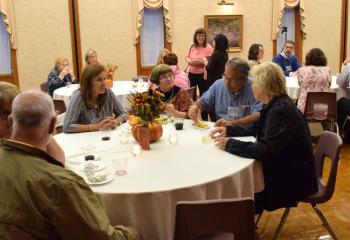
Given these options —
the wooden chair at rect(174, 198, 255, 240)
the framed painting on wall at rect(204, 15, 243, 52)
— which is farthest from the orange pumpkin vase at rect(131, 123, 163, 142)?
the framed painting on wall at rect(204, 15, 243, 52)

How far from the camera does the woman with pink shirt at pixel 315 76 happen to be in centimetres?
576

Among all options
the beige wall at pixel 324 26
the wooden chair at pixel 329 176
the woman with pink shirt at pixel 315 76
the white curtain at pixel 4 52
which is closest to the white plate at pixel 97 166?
the wooden chair at pixel 329 176

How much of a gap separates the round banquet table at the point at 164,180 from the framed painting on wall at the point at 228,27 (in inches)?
266

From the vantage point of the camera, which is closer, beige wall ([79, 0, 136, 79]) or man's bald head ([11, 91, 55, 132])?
man's bald head ([11, 91, 55, 132])

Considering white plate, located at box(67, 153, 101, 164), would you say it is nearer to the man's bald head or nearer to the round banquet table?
the round banquet table

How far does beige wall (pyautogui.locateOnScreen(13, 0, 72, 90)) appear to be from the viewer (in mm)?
8422

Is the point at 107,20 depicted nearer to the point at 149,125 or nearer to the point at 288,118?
the point at 149,125

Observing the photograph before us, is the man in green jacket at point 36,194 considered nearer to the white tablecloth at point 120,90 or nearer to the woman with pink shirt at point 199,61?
the white tablecloth at point 120,90

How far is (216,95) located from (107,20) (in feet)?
18.0

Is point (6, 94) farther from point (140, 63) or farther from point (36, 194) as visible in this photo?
point (140, 63)

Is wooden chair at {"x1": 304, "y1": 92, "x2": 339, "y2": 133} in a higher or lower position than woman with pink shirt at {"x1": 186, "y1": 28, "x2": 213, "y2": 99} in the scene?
lower

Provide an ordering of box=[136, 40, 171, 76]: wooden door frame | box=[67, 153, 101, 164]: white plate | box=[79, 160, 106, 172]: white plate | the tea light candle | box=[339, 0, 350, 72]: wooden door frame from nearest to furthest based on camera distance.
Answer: box=[79, 160, 106, 172]: white plate < box=[67, 153, 101, 164]: white plate < the tea light candle < box=[136, 40, 171, 76]: wooden door frame < box=[339, 0, 350, 72]: wooden door frame

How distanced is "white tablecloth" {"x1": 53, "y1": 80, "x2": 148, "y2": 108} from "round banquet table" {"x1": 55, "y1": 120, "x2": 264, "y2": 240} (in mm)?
2873

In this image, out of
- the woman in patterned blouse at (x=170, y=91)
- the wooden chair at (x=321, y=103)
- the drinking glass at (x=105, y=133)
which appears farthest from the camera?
the wooden chair at (x=321, y=103)
